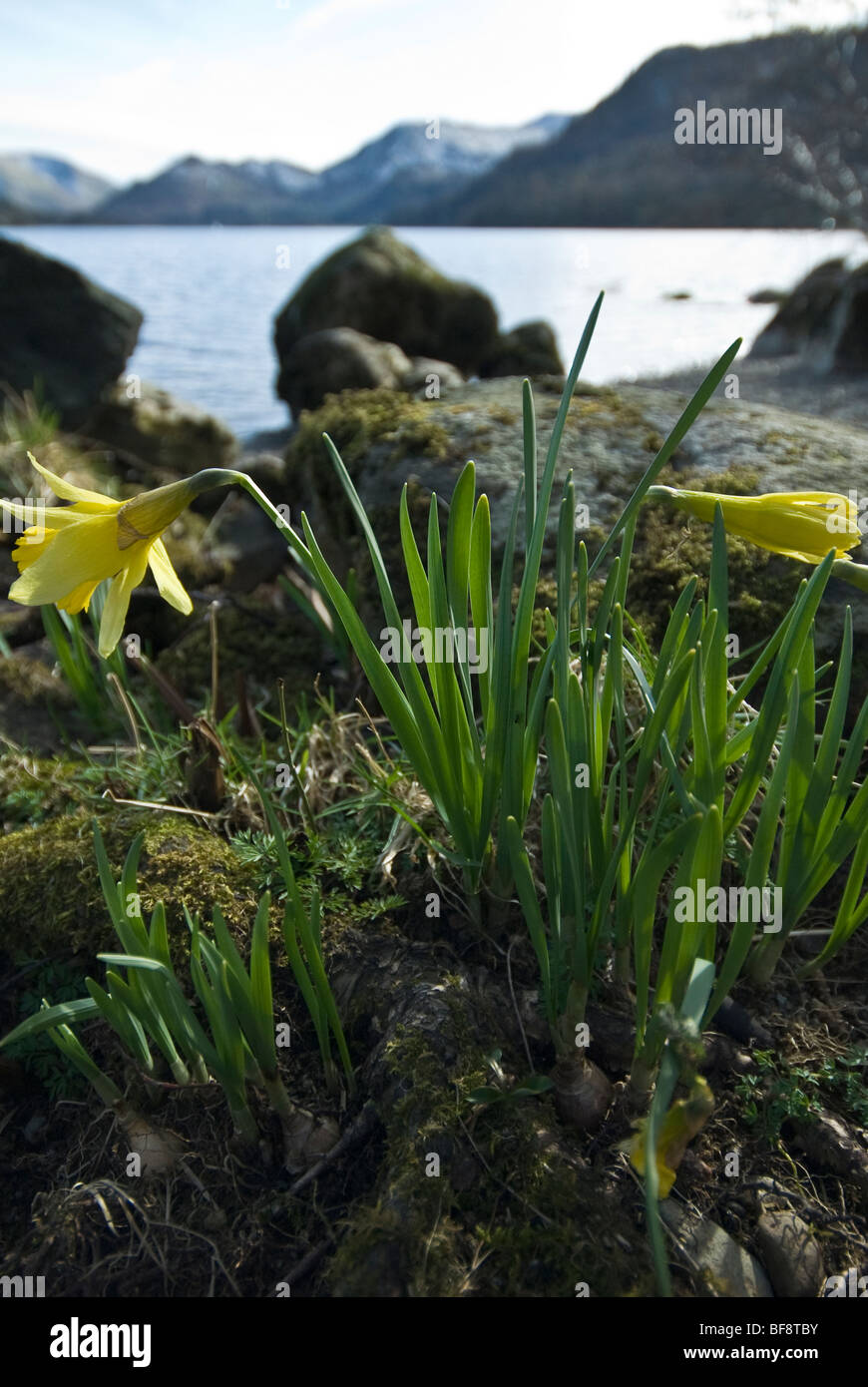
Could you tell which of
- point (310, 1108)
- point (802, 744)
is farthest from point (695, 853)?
point (310, 1108)

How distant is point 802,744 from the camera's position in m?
1.26

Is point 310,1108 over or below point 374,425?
below

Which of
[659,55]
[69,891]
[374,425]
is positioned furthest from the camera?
[659,55]

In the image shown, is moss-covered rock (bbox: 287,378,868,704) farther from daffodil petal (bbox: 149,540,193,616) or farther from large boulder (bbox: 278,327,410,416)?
large boulder (bbox: 278,327,410,416)

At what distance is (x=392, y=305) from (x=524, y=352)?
1.54 m

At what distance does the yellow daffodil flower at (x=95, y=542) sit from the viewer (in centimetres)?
121

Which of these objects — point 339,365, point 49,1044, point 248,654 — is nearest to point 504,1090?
point 49,1044

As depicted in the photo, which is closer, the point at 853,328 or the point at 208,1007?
the point at 208,1007

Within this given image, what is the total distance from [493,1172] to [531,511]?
938 mm

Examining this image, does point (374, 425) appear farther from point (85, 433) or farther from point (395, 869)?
point (85, 433)

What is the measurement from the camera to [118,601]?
4.24 ft

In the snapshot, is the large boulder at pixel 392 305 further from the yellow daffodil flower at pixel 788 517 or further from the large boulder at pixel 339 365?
the yellow daffodil flower at pixel 788 517

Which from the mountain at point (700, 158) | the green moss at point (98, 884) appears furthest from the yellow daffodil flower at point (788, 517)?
the mountain at point (700, 158)

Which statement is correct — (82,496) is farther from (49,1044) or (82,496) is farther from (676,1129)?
(676,1129)
